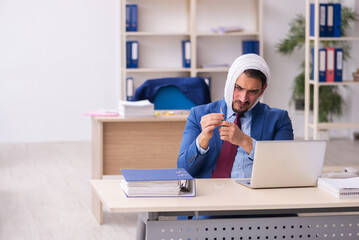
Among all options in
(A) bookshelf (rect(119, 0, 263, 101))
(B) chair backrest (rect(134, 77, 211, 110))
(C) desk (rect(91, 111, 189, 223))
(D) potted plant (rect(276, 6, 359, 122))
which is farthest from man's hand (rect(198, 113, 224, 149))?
(D) potted plant (rect(276, 6, 359, 122))

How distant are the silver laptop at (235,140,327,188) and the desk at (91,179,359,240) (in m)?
0.04

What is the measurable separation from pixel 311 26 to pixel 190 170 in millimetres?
4196

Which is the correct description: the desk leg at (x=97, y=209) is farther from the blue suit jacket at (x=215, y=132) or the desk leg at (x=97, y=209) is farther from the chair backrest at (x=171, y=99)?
the blue suit jacket at (x=215, y=132)

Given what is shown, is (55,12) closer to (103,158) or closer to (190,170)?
(103,158)

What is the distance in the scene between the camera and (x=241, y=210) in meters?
2.08

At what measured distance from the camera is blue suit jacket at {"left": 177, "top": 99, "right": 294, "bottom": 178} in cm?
255

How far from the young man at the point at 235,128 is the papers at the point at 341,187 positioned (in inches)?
15.0

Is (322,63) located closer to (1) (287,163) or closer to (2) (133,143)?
(2) (133,143)

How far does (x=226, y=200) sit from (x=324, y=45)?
19.1 ft

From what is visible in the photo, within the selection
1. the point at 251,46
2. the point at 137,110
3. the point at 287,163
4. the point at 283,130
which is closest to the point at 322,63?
the point at 251,46

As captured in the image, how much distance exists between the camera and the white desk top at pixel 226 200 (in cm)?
194

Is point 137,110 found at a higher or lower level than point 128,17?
lower

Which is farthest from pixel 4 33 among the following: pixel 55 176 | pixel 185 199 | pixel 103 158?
pixel 185 199

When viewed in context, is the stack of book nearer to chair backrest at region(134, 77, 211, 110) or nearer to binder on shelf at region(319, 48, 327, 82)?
binder on shelf at region(319, 48, 327, 82)
